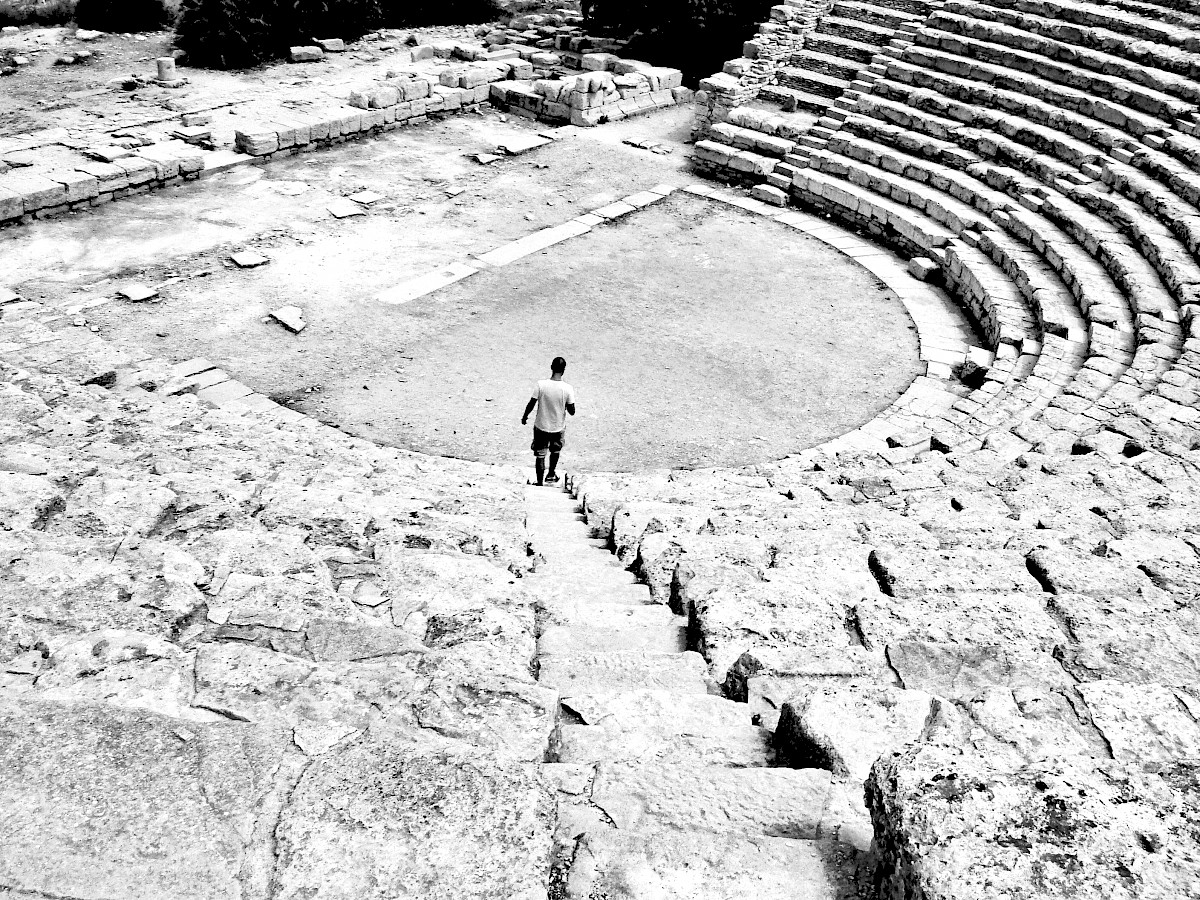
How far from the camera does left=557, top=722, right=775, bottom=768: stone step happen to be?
283cm

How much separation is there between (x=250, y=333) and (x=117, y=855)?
9.00 meters

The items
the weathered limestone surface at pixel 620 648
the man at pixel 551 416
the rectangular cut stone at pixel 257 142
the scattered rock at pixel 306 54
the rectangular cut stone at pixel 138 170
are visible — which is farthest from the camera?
the scattered rock at pixel 306 54

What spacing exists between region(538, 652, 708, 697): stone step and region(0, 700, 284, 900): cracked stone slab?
52.7 inches

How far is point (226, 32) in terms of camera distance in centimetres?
1906

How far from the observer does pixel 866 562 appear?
16.4 feet

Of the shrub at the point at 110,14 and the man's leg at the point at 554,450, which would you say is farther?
the shrub at the point at 110,14

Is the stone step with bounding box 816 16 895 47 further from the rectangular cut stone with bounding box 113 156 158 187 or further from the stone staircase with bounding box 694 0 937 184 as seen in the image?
the rectangular cut stone with bounding box 113 156 158 187

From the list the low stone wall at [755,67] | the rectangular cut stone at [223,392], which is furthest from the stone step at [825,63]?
the rectangular cut stone at [223,392]

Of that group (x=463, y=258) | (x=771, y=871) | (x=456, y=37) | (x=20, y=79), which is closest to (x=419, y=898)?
(x=771, y=871)

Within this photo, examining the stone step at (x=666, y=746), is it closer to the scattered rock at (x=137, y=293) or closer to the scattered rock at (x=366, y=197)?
the scattered rock at (x=137, y=293)

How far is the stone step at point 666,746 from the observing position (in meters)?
2.83

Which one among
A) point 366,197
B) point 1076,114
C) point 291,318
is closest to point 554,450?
point 291,318

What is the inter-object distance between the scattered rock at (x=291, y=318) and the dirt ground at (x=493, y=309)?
9 centimetres

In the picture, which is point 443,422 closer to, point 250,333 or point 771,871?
point 250,333
